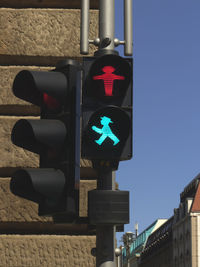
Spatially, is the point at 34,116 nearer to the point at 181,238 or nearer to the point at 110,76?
the point at 110,76

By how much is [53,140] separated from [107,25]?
900 millimetres

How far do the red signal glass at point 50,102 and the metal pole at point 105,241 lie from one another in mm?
467

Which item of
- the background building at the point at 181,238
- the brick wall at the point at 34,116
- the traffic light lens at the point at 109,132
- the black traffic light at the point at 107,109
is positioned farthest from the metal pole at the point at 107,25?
the background building at the point at 181,238

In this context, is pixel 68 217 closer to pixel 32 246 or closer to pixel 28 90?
pixel 28 90

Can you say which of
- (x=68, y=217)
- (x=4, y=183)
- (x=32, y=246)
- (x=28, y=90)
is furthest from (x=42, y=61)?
(x=68, y=217)

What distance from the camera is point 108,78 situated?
404 centimetres

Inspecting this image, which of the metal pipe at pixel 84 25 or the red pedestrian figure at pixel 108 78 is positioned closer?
the red pedestrian figure at pixel 108 78

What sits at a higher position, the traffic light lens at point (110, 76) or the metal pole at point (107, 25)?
the metal pole at point (107, 25)

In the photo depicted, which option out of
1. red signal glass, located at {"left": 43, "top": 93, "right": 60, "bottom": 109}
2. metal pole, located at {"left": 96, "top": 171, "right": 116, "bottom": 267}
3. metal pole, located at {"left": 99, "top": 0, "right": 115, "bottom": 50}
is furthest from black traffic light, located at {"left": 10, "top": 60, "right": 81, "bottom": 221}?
metal pole, located at {"left": 99, "top": 0, "right": 115, "bottom": 50}

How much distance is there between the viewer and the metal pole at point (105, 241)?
4.02 m

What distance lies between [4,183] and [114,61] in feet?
6.97

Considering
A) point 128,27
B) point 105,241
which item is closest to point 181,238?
point 128,27

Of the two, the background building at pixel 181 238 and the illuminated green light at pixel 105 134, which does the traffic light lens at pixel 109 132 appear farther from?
the background building at pixel 181 238

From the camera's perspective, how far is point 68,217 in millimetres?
3902
